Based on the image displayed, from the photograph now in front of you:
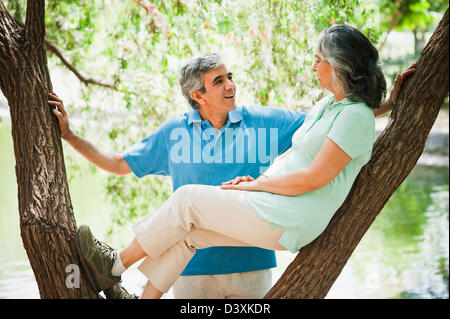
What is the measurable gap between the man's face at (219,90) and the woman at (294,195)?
544 mm

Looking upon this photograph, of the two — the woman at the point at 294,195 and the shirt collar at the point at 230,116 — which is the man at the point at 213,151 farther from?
the woman at the point at 294,195

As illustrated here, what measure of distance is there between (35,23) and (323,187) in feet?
4.53

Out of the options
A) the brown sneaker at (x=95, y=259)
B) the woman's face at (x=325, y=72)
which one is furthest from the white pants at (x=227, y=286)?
the woman's face at (x=325, y=72)

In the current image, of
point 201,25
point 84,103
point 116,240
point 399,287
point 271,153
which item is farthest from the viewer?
point 116,240

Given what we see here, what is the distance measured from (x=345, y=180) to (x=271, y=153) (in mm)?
518

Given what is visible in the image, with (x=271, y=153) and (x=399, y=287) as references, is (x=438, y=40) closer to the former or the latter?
(x=271, y=153)

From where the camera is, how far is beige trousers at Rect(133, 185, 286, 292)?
6.53ft

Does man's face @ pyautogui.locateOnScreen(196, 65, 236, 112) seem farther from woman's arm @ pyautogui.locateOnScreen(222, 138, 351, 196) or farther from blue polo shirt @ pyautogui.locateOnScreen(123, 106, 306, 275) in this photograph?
woman's arm @ pyautogui.locateOnScreen(222, 138, 351, 196)

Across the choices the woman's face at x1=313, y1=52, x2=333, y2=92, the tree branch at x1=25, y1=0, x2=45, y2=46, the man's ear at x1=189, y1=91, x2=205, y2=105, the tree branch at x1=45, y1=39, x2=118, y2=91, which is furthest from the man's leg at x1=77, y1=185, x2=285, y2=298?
the tree branch at x1=45, y1=39, x2=118, y2=91

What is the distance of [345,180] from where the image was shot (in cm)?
204

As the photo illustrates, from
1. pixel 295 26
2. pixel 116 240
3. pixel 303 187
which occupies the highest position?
pixel 295 26

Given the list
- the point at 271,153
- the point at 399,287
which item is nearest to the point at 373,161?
the point at 271,153

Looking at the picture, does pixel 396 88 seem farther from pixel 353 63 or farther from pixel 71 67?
pixel 71 67
